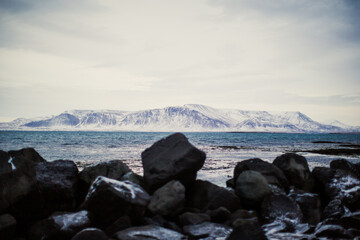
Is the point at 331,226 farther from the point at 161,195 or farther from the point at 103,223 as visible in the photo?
the point at 103,223

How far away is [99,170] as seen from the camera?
27.8 ft

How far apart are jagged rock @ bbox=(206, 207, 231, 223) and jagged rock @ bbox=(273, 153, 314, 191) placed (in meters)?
3.70

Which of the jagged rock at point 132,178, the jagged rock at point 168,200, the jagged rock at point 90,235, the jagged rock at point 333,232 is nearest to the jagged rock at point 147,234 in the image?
the jagged rock at point 90,235

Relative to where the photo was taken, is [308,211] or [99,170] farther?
[99,170]

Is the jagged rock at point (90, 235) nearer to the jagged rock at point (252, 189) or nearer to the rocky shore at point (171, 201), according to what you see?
the rocky shore at point (171, 201)

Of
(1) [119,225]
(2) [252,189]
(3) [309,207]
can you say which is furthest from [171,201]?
(3) [309,207]

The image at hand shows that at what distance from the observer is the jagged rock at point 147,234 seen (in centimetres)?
526

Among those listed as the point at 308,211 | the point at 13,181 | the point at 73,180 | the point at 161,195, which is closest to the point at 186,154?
the point at 161,195

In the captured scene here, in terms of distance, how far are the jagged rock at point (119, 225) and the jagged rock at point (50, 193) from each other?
2.18 m

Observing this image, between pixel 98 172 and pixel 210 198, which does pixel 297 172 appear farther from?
pixel 98 172

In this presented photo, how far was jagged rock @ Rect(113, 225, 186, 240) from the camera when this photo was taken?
5.26 metres

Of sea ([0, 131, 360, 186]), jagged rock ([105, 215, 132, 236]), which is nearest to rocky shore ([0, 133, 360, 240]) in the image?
jagged rock ([105, 215, 132, 236])

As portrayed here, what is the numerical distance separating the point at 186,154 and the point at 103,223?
3.09 metres

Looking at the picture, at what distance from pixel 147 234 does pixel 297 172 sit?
21.3ft
